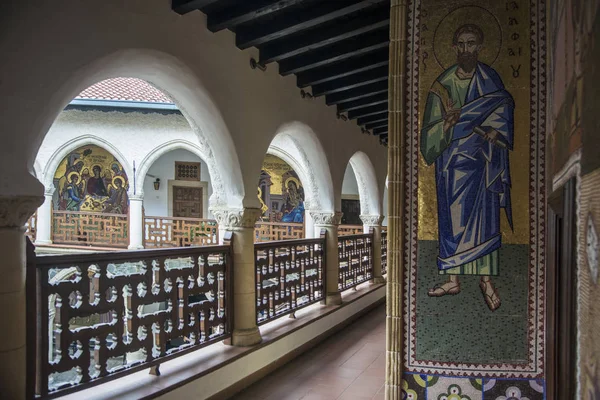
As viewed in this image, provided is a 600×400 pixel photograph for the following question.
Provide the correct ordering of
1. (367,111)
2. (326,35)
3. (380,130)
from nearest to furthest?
1. (326,35)
2. (367,111)
3. (380,130)

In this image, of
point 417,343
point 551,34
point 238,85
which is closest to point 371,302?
point 238,85

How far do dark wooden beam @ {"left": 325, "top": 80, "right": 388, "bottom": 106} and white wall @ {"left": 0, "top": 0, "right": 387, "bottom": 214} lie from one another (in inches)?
20.6

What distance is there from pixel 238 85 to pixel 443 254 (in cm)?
275

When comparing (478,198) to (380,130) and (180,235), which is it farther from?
(180,235)

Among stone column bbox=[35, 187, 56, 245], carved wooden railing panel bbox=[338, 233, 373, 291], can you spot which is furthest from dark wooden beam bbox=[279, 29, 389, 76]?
stone column bbox=[35, 187, 56, 245]

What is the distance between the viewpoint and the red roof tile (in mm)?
10445

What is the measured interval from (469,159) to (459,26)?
733mm

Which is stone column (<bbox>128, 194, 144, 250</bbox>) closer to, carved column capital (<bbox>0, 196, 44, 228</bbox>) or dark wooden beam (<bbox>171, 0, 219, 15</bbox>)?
dark wooden beam (<bbox>171, 0, 219, 15</bbox>)

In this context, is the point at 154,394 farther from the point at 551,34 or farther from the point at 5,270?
the point at 551,34

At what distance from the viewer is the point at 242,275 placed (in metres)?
4.54

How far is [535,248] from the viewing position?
7.97 feet

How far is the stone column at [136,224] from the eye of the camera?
11320mm

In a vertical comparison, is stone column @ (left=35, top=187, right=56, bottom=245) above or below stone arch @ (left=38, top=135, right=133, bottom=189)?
below

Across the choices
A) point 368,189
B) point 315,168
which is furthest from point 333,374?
point 368,189
